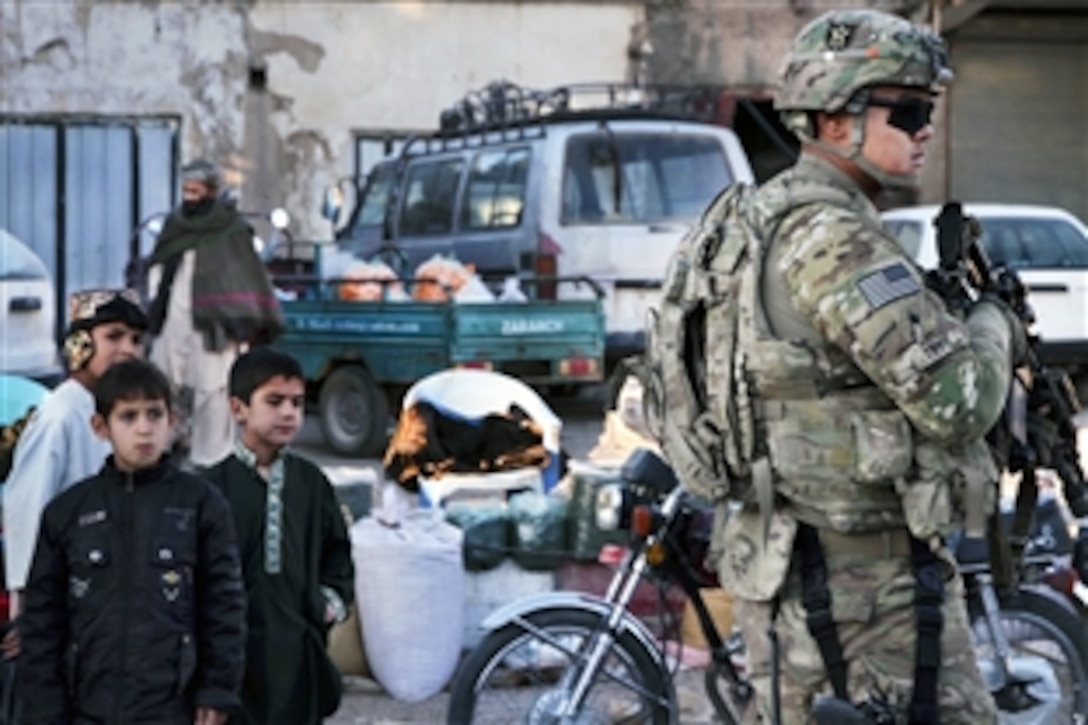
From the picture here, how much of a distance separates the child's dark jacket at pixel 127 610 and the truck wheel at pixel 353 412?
7.21 m

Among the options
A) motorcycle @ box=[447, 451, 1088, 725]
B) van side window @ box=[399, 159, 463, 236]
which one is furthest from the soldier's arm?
van side window @ box=[399, 159, 463, 236]

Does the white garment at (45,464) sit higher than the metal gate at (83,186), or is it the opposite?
the metal gate at (83,186)

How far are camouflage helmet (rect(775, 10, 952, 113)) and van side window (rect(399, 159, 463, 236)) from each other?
9491mm

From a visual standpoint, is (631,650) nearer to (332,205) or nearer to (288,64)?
(332,205)

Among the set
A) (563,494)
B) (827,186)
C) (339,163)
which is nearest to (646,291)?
(563,494)

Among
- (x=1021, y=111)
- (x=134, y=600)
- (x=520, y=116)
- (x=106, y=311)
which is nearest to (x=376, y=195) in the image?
(x=520, y=116)

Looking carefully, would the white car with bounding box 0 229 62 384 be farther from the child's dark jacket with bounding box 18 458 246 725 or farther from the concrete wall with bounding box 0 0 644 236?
the concrete wall with bounding box 0 0 644 236

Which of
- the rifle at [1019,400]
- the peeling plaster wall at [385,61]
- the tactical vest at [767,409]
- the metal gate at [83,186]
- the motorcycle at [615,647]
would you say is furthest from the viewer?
the peeling plaster wall at [385,61]

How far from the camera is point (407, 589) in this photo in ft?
20.2

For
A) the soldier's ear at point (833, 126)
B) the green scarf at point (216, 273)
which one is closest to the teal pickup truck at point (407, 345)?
the green scarf at point (216, 273)

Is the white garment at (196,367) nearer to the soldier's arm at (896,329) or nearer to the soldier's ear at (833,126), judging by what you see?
the soldier's ear at (833,126)

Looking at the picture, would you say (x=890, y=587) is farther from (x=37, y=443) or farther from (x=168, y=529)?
(x=37, y=443)

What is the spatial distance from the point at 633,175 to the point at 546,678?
7.37 metres

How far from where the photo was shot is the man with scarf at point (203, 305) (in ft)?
28.7
